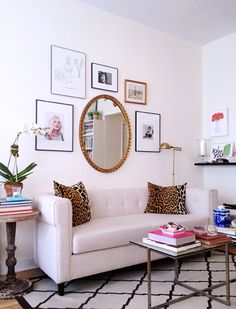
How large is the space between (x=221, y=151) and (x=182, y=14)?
1.82 metres

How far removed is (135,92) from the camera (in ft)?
11.7

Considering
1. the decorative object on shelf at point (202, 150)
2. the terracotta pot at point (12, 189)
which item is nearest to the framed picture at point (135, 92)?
the decorative object on shelf at point (202, 150)

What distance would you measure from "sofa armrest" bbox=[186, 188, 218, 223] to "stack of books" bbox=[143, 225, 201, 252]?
120 cm

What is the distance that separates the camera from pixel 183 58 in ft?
13.3

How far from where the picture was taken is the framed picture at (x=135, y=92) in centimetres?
351

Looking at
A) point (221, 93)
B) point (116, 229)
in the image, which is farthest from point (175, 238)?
point (221, 93)

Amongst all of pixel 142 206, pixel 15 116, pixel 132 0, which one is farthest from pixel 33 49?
pixel 142 206

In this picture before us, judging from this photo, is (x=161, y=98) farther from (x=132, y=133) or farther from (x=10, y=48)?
(x=10, y=48)

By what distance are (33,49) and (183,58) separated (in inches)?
84.8

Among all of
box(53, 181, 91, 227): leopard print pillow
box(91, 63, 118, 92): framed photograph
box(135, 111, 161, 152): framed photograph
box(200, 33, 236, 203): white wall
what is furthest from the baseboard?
box(200, 33, 236, 203): white wall

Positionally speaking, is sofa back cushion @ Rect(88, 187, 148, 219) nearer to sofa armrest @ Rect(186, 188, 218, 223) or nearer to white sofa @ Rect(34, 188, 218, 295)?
white sofa @ Rect(34, 188, 218, 295)

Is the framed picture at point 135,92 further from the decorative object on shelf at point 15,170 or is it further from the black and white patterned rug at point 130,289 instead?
the black and white patterned rug at point 130,289

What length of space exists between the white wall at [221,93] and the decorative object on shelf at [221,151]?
7 centimetres

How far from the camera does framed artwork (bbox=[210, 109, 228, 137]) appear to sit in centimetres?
395
